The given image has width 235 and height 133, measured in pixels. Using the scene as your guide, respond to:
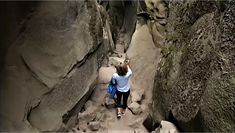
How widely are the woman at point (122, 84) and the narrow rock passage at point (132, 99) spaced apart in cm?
18

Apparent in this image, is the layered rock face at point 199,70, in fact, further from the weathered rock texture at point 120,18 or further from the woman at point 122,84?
the weathered rock texture at point 120,18

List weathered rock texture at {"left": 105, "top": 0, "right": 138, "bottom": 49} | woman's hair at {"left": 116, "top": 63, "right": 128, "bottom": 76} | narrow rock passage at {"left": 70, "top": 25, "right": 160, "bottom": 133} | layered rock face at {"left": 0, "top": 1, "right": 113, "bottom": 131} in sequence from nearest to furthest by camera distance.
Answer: layered rock face at {"left": 0, "top": 1, "right": 113, "bottom": 131}, woman's hair at {"left": 116, "top": 63, "right": 128, "bottom": 76}, narrow rock passage at {"left": 70, "top": 25, "right": 160, "bottom": 133}, weathered rock texture at {"left": 105, "top": 0, "right": 138, "bottom": 49}

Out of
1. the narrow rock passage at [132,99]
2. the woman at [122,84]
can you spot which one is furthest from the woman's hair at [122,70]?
the narrow rock passage at [132,99]

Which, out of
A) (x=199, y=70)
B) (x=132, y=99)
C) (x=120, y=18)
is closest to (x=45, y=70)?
(x=132, y=99)

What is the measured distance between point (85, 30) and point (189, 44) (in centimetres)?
246

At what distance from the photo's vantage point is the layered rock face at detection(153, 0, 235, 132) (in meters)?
4.89

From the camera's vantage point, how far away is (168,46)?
25.0ft

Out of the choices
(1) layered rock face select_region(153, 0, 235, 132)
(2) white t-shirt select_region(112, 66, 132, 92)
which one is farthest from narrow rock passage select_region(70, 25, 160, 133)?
(1) layered rock face select_region(153, 0, 235, 132)

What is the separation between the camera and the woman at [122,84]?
25.6 ft

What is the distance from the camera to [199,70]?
5773mm

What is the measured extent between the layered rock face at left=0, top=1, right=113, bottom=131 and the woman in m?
0.85

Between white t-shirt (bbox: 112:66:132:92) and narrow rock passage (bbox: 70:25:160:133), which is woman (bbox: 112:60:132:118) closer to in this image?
white t-shirt (bbox: 112:66:132:92)

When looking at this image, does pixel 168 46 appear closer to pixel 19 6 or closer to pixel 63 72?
pixel 63 72

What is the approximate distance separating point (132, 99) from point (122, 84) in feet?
3.01
